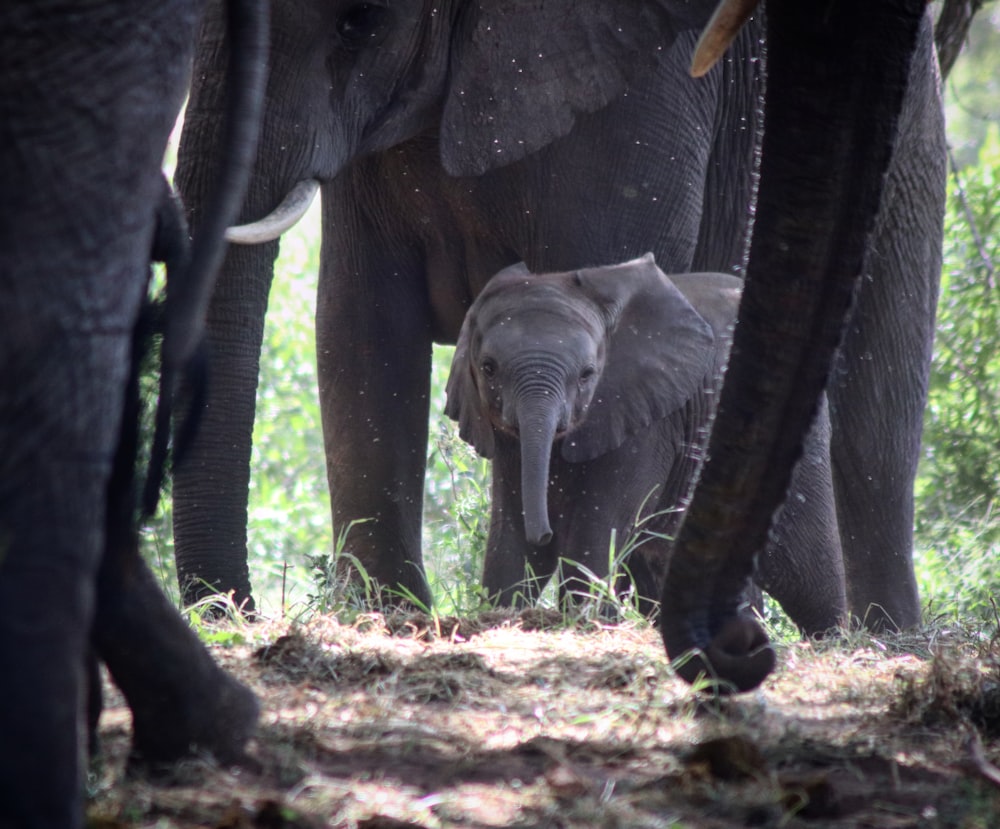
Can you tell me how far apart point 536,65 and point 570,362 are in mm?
937

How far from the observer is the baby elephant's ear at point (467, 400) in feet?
15.1

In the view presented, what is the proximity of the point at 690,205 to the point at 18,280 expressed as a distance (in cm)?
369

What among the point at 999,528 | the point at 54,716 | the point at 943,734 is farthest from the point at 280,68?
the point at 999,528

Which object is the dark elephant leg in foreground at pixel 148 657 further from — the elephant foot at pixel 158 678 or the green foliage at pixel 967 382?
the green foliage at pixel 967 382

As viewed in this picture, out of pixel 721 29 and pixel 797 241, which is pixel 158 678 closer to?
pixel 797 241

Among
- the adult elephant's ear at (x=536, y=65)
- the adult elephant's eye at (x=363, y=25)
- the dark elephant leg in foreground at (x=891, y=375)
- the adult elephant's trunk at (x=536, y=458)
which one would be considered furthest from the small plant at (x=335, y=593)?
the dark elephant leg in foreground at (x=891, y=375)

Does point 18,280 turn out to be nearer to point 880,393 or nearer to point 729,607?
point 729,607

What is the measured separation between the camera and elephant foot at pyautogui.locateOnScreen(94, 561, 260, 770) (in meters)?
1.94

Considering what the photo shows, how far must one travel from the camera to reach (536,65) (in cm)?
470

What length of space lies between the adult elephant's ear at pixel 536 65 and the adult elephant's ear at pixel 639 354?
1.51 feet

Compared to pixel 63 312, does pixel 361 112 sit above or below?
above

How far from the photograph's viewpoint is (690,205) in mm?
4949

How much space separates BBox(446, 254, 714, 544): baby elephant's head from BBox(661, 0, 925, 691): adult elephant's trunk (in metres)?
1.80

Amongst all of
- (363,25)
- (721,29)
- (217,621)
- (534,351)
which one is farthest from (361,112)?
(721,29)
